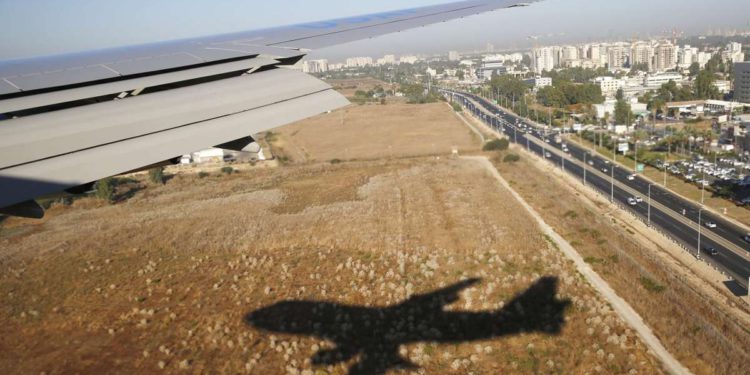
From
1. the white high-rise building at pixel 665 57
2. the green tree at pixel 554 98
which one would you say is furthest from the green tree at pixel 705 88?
the white high-rise building at pixel 665 57

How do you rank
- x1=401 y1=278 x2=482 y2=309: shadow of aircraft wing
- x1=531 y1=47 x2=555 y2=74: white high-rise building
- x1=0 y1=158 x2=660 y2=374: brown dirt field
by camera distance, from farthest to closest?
1. x1=531 y1=47 x2=555 y2=74: white high-rise building
2. x1=401 y1=278 x2=482 y2=309: shadow of aircraft wing
3. x1=0 y1=158 x2=660 y2=374: brown dirt field

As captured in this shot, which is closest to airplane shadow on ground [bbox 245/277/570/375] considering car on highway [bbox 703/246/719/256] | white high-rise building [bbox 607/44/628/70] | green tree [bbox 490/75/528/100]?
car on highway [bbox 703/246/719/256]

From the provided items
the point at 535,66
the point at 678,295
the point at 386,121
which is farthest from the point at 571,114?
the point at 535,66

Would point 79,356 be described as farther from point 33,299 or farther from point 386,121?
point 386,121

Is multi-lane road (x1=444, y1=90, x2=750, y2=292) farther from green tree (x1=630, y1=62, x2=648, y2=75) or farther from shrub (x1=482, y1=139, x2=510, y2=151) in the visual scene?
green tree (x1=630, y1=62, x2=648, y2=75)

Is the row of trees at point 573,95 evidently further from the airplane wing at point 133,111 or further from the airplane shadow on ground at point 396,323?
the airplane wing at point 133,111

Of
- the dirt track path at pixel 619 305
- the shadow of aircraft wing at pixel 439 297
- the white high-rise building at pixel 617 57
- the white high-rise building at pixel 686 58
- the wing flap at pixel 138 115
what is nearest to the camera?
the wing flap at pixel 138 115
